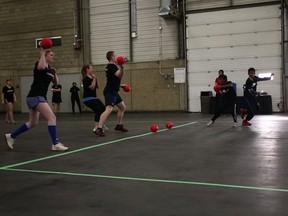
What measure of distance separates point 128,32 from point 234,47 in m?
6.08

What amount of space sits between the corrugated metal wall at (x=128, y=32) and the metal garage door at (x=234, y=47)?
1.25 m

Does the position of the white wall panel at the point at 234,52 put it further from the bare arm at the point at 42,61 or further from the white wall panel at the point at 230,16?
the bare arm at the point at 42,61

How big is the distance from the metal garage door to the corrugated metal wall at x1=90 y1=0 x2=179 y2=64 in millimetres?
1250

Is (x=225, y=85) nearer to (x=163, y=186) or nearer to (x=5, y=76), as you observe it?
(x=163, y=186)

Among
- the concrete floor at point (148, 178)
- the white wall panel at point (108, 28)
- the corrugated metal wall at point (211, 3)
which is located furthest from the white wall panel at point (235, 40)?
the concrete floor at point (148, 178)

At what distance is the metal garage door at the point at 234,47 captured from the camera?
19.1 meters

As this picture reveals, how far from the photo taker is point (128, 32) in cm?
2223

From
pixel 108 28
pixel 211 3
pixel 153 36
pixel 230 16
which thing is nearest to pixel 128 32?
pixel 108 28

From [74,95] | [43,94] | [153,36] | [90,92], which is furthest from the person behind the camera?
[74,95]

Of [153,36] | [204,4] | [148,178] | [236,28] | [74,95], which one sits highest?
[204,4]

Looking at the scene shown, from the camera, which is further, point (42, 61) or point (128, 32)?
point (128, 32)

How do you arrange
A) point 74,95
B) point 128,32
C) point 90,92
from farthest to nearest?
point 74,95 < point 128,32 < point 90,92

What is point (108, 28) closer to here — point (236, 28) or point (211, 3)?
point (211, 3)

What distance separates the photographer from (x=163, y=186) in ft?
14.4
